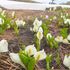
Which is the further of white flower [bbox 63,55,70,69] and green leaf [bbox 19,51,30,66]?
white flower [bbox 63,55,70,69]

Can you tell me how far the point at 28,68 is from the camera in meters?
1.24

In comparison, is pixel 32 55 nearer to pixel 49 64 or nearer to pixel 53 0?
pixel 49 64

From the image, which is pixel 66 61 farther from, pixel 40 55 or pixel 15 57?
pixel 15 57

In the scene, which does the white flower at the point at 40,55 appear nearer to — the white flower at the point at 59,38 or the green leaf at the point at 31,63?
the green leaf at the point at 31,63

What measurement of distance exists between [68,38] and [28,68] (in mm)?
673

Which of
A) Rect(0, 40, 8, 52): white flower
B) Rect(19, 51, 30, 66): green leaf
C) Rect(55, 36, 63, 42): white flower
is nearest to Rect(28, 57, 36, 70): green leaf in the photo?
Rect(19, 51, 30, 66): green leaf

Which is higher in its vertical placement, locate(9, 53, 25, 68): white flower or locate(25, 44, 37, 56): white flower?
locate(25, 44, 37, 56): white flower

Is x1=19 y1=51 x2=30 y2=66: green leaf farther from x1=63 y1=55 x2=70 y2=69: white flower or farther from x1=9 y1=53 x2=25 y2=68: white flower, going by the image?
x1=63 y1=55 x2=70 y2=69: white flower


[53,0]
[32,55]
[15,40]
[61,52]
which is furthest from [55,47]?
[53,0]

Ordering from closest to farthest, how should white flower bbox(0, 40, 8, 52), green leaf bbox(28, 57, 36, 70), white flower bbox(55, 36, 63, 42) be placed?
green leaf bbox(28, 57, 36, 70), white flower bbox(0, 40, 8, 52), white flower bbox(55, 36, 63, 42)

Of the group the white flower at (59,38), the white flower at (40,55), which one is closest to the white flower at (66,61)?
the white flower at (40,55)

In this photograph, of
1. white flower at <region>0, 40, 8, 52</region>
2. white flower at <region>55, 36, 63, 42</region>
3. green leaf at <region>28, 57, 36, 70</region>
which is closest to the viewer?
green leaf at <region>28, 57, 36, 70</region>

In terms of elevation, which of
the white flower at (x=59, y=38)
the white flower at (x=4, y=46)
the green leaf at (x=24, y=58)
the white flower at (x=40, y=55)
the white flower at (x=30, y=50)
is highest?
the white flower at (x=59, y=38)

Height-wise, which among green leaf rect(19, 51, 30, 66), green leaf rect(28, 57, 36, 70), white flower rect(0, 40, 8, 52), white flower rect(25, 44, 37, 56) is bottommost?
green leaf rect(28, 57, 36, 70)
